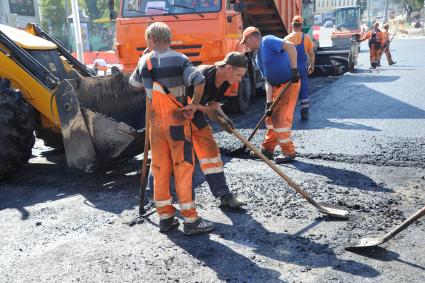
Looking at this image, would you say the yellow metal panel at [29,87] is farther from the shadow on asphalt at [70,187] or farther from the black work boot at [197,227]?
the black work boot at [197,227]

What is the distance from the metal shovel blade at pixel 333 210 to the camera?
12.1 ft

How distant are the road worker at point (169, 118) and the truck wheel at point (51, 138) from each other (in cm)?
283

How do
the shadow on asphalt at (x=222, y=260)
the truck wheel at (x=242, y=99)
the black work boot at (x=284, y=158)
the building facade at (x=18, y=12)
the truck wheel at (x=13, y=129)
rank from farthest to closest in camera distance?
1. the building facade at (x=18, y=12)
2. the truck wheel at (x=242, y=99)
3. the black work boot at (x=284, y=158)
4. the truck wheel at (x=13, y=129)
5. the shadow on asphalt at (x=222, y=260)

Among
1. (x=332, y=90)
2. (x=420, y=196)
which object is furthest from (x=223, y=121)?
(x=332, y=90)

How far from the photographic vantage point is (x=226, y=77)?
3664mm

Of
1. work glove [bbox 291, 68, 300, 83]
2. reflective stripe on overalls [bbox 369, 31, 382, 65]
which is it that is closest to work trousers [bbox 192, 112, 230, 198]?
work glove [bbox 291, 68, 300, 83]

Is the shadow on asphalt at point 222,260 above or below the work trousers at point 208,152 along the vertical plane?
below

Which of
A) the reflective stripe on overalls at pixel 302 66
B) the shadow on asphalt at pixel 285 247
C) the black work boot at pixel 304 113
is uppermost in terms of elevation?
the reflective stripe on overalls at pixel 302 66

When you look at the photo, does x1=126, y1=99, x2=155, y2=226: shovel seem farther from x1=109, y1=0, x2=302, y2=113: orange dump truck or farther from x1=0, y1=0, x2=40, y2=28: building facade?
x1=0, y1=0, x2=40, y2=28: building facade

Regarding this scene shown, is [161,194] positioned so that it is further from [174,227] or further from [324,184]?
[324,184]

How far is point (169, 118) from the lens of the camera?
3541 mm

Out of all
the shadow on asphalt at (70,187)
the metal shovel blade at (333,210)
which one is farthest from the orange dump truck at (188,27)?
the metal shovel blade at (333,210)

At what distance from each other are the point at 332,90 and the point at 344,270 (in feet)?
26.9

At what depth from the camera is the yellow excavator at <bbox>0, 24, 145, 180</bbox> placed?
468 centimetres
